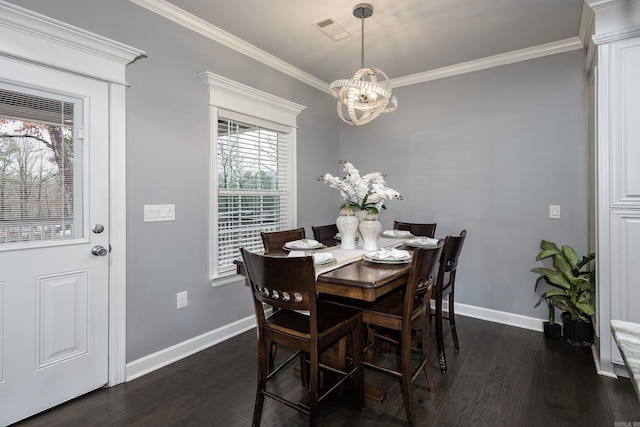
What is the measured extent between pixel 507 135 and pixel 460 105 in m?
0.59

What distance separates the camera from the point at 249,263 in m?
1.64

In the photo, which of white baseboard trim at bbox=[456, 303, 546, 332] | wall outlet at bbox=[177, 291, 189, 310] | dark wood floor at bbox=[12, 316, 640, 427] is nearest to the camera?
dark wood floor at bbox=[12, 316, 640, 427]

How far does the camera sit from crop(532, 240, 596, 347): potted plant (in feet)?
8.68

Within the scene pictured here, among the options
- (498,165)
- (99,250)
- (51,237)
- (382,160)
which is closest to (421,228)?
(498,165)

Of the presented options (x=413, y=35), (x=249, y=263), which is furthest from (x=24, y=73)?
(x=413, y=35)

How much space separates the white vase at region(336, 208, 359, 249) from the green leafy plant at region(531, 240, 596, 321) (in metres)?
1.72

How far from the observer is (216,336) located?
2814mm

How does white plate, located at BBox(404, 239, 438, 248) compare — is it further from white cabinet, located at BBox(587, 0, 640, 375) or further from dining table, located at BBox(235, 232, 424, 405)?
white cabinet, located at BBox(587, 0, 640, 375)

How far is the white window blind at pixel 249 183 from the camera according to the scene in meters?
2.95

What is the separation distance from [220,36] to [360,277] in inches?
95.4

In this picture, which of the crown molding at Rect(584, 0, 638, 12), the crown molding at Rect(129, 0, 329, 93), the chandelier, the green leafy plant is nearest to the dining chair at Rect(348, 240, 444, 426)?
the chandelier

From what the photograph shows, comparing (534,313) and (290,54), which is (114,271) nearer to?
(290,54)

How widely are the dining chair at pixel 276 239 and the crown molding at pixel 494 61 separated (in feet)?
7.70

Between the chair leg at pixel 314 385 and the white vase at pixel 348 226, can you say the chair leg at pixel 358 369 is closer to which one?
the chair leg at pixel 314 385
